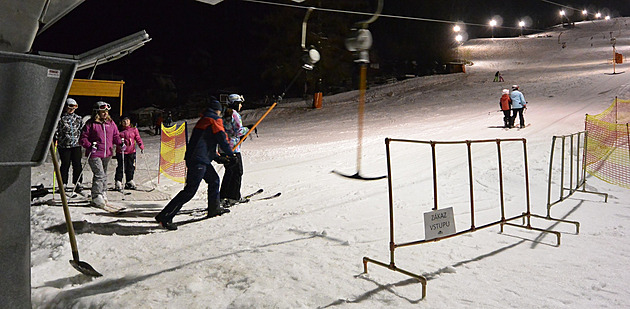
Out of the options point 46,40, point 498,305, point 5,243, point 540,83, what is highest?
point 46,40

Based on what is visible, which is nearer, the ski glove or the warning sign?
the warning sign

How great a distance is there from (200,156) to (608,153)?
31.7 feet

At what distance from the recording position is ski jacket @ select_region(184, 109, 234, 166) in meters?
6.14

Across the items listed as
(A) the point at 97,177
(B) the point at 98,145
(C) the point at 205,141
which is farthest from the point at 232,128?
(A) the point at 97,177

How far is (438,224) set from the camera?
4.32 m

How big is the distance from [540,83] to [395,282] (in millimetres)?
24780

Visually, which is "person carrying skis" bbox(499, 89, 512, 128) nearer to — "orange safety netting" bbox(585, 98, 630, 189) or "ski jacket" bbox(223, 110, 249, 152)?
"orange safety netting" bbox(585, 98, 630, 189)

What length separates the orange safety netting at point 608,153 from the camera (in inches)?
368

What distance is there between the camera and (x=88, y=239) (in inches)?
210

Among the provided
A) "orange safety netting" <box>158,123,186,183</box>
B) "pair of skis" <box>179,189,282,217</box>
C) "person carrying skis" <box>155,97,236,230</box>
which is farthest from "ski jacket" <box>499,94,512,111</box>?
"person carrying skis" <box>155,97,236,230</box>

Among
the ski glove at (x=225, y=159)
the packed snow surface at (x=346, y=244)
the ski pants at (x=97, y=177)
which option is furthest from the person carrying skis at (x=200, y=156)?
the ski pants at (x=97, y=177)

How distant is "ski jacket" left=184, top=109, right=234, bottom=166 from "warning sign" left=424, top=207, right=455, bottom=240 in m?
3.32

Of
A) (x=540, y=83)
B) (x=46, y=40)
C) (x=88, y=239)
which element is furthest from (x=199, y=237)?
(x=46, y=40)

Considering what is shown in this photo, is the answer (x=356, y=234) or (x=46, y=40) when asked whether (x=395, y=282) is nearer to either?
(x=356, y=234)
